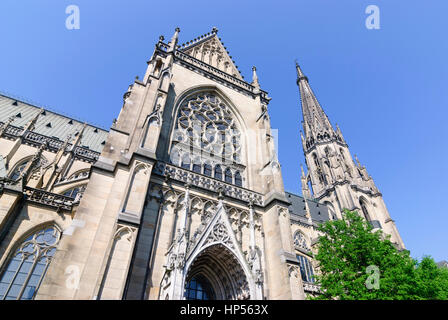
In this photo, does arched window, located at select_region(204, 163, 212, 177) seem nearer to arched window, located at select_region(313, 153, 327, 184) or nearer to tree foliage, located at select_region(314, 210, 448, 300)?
tree foliage, located at select_region(314, 210, 448, 300)

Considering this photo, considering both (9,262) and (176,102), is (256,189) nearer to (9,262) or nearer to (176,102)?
(176,102)

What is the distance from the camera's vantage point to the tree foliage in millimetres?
10516

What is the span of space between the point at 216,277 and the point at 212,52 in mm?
16281

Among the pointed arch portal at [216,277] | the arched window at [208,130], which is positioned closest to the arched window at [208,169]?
the arched window at [208,130]

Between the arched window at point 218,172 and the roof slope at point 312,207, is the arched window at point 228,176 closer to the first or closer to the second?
the arched window at point 218,172

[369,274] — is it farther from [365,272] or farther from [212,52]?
[212,52]

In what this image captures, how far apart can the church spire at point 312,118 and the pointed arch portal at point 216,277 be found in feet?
142

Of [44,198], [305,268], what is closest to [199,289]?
[44,198]

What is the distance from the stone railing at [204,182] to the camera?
10336 millimetres

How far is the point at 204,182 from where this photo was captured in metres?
11.0

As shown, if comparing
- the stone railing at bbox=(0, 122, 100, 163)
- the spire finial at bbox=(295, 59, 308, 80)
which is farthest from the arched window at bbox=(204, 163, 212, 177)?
Result: the spire finial at bbox=(295, 59, 308, 80)

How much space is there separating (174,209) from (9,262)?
678 cm
